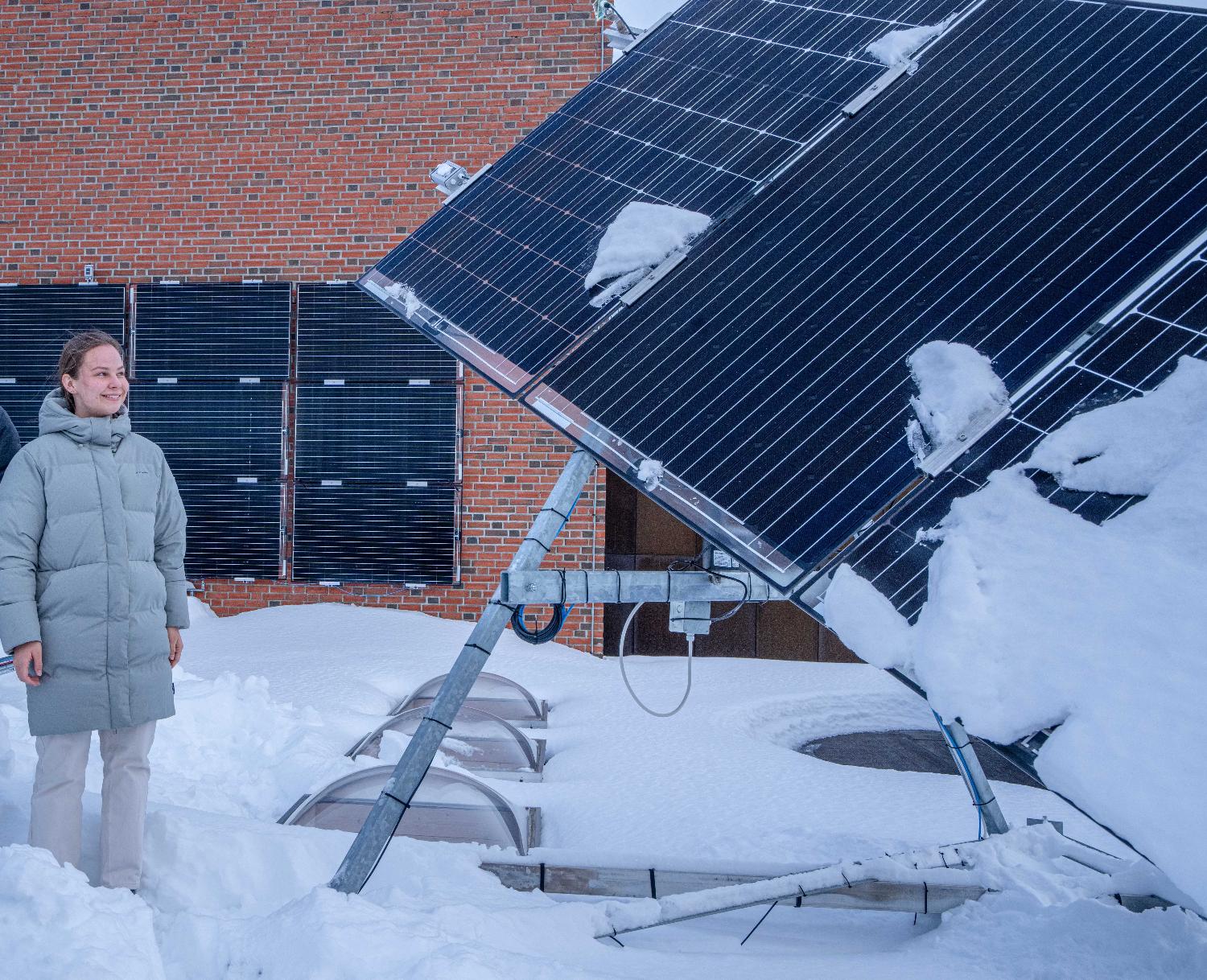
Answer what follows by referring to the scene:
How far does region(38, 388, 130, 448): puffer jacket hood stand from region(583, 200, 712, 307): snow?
1.32 meters

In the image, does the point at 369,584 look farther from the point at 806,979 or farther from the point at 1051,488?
the point at 1051,488

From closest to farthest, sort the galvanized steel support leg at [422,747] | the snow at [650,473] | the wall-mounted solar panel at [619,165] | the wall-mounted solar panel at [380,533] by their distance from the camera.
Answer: the snow at [650,473] < the galvanized steel support leg at [422,747] < the wall-mounted solar panel at [619,165] < the wall-mounted solar panel at [380,533]

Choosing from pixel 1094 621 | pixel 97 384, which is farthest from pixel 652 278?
pixel 97 384

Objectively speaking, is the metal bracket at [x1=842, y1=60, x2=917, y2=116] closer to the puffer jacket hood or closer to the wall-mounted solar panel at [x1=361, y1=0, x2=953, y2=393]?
the wall-mounted solar panel at [x1=361, y1=0, x2=953, y2=393]

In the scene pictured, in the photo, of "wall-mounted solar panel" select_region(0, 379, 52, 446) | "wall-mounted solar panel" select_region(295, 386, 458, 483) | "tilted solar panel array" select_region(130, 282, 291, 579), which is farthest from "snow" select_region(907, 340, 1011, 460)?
"wall-mounted solar panel" select_region(0, 379, 52, 446)

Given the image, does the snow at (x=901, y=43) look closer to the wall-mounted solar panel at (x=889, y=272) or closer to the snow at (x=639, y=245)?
the wall-mounted solar panel at (x=889, y=272)

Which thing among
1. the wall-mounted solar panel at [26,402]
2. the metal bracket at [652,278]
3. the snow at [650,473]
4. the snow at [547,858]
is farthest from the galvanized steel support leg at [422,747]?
the wall-mounted solar panel at [26,402]

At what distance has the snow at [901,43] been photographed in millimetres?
2469

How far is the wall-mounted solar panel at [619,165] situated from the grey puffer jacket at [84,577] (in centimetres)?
86

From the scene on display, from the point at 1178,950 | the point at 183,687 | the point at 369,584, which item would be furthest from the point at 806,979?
the point at 369,584

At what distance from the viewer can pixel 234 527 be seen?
7312 millimetres

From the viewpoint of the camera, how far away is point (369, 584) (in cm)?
722

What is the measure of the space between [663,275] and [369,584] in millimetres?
5477

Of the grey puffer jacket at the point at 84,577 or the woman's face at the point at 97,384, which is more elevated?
the woman's face at the point at 97,384
